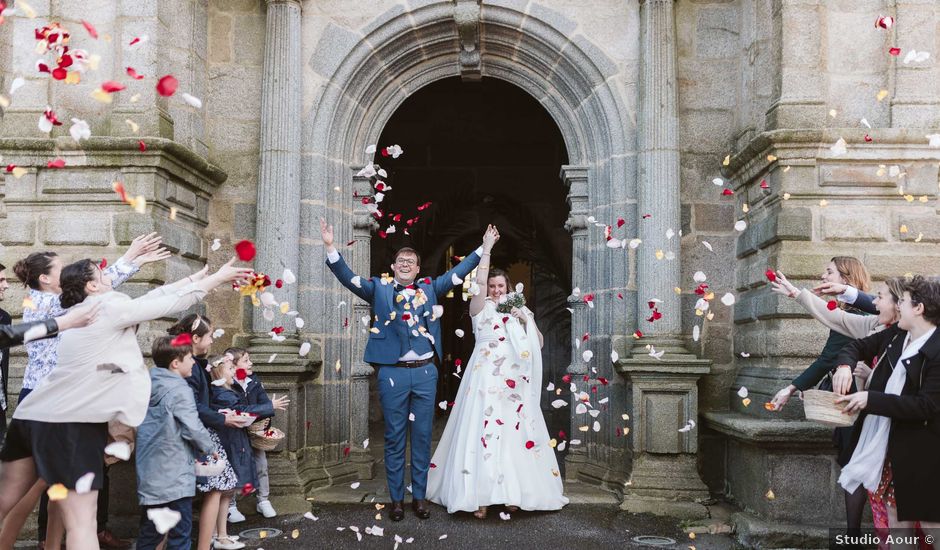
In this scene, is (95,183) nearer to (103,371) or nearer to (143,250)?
(143,250)

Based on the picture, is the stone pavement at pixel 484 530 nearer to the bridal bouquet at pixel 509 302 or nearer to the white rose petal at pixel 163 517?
the white rose petal at pixel 163 517

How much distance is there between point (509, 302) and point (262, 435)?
202 cm

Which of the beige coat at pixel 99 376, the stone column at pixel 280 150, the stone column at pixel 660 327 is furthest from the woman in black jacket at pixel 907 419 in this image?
the stone column at pixel 280 150

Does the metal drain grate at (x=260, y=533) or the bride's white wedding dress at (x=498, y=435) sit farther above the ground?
the bride's white wedding dress at (x=498, y=435)

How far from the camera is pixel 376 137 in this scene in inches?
277

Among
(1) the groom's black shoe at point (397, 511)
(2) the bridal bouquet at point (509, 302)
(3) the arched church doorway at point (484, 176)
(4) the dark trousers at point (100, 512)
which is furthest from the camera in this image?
(3) the arched church doorway at point (484, 176)

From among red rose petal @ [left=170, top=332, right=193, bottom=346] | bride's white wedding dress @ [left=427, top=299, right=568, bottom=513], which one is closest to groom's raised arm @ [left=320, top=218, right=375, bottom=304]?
bride's white wedding dress @ [left=427, top=299, right=568, bottom=513]

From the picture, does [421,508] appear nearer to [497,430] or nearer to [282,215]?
[497,430]

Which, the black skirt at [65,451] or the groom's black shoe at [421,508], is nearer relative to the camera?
the black skirt at [65,451]

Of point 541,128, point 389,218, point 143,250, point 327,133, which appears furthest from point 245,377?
point 541,128

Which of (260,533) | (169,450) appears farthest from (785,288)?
(260,533)

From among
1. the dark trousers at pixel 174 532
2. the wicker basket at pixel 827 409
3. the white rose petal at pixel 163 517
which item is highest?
the wicker basket at pixel 827 409

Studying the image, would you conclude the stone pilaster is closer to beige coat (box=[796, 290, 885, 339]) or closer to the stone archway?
the stone archway

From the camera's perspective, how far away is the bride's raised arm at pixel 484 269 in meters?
5.46
